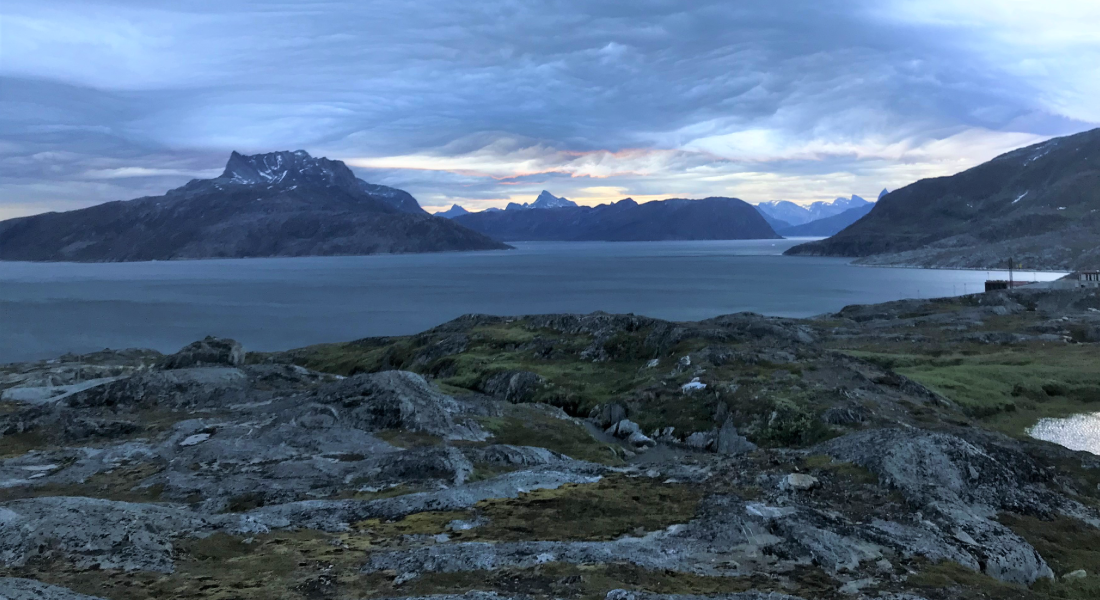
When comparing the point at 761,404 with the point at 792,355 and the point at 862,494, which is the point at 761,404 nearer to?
the point at 792,355

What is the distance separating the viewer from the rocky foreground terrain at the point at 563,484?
74.7ft

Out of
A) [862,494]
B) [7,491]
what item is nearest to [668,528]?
[862,494]

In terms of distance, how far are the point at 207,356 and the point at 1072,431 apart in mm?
87134

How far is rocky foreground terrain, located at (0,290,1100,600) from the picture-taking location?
74.7 ft

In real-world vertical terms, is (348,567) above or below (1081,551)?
above

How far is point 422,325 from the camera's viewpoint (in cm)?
16738

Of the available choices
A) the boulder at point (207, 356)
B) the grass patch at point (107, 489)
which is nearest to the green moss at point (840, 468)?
the grass patch at point (107, 489)

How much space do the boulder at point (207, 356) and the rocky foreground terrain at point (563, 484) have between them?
0.44 m

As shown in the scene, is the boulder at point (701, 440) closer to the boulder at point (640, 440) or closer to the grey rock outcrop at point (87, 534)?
the boulder at point (640, 440)

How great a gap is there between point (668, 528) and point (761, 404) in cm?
3109

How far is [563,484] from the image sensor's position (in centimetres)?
3575

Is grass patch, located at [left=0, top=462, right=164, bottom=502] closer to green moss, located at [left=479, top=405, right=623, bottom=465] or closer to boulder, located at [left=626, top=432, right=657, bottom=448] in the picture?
green moss, located at [left=479, top=405, right=623, bottom=465]

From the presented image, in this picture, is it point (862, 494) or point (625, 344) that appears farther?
point (625, 344)

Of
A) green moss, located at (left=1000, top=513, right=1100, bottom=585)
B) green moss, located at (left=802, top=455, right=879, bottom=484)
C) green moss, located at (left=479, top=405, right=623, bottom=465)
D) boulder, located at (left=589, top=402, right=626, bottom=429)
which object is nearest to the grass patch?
green moss, located at (left=479, top=405, right=623, bottom=465)
